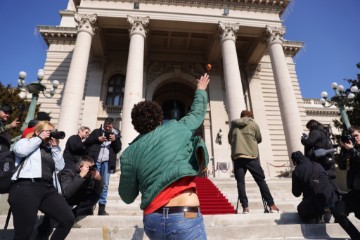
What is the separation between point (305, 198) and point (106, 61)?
18348mm

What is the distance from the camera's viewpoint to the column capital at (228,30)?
1587 cm

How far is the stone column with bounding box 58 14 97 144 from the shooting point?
1269 cm

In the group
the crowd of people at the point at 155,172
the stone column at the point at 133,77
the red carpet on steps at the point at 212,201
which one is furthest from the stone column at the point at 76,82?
the crowd of people at the point at 155,172

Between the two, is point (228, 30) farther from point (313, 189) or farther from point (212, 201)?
point (313, 189)

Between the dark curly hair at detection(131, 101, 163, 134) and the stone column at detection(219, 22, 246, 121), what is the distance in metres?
11.6

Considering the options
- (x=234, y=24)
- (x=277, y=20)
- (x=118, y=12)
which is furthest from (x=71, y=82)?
(x=277, y=20)

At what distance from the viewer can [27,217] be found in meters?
2.73

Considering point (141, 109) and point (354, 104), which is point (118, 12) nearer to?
point (141, 109)

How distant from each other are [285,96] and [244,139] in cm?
1043

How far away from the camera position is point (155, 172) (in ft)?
5.89

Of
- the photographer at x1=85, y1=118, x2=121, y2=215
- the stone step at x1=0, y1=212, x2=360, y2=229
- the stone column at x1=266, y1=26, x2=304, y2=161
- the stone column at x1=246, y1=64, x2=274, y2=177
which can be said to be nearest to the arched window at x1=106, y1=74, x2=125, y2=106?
the stone column at x1=246, y1=64, x2=274, y2=177

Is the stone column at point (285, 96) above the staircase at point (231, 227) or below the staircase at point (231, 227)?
above

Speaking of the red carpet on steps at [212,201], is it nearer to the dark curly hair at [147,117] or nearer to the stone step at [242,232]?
the stone step at [242,232]

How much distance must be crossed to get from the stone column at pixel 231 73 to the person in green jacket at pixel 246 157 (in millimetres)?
7650
